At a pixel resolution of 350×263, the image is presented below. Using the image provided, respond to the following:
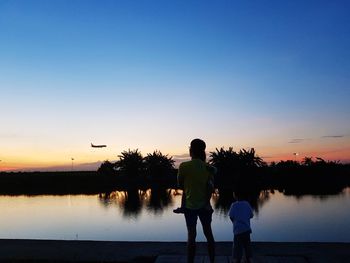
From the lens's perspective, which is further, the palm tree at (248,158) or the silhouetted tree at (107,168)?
the silhouetted tree at (107,168)

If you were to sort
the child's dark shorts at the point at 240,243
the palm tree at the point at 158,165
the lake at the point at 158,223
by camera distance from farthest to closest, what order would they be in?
1. the palm tree at the point at 158,165
2. the lake at the point at 158,223
3. the child's dark shorts at the point at 240,243

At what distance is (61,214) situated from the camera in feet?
111

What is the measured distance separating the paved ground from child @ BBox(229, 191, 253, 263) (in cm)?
50

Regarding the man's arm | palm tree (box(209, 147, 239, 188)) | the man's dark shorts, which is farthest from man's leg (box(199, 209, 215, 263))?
palm tree (box(209, 147, 239, 188))

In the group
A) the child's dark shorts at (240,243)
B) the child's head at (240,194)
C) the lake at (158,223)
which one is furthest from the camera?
the lake at (158,223)

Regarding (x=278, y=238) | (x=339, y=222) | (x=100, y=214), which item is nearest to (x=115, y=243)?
(x=278, y=238)

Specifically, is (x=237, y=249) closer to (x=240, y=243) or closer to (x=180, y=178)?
(x=240, y=243)

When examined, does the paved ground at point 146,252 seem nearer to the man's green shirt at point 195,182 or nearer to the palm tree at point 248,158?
the man's green shirt at point 195,182

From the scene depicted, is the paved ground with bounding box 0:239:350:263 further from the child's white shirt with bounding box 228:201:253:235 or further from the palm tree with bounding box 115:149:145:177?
the palm tree with bounding box 115:149:145:177

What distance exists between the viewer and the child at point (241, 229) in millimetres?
7664

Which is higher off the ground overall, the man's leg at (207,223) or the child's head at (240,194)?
the child's head at (240,194)

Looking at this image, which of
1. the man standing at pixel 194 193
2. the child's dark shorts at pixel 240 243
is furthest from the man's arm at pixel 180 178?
the child's dark shorts at pixel 240 243

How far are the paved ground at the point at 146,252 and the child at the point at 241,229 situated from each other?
1.64 ft

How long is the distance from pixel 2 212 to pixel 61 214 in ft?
17.5
